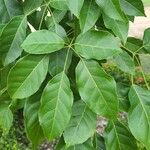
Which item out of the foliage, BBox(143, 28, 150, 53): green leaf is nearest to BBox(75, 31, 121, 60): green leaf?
the foliage

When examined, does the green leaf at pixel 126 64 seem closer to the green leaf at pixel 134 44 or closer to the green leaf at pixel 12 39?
the green leaf at pixel 134 44

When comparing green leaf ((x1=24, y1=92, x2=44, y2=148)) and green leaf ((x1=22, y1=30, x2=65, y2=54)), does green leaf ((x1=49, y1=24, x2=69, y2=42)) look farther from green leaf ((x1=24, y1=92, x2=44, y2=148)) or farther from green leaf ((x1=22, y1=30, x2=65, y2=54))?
green leaf ((x1=24, y1=92, x2=44, y2=148))

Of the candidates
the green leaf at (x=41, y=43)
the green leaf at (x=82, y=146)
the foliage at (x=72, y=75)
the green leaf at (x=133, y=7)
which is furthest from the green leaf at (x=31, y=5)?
the green leaf at (x=82, y=146)

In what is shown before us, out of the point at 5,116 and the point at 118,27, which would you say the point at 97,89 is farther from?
the point at 5,116

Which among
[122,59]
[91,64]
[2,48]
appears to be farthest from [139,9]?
[2,48]

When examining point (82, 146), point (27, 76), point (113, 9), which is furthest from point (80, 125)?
point (113, 9)

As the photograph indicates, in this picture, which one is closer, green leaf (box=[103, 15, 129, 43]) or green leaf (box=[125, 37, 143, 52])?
green leaf (box=[103, 15, 129, 43])

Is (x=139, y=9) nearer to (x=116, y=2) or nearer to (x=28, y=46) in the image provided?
(x=116, y=2)
